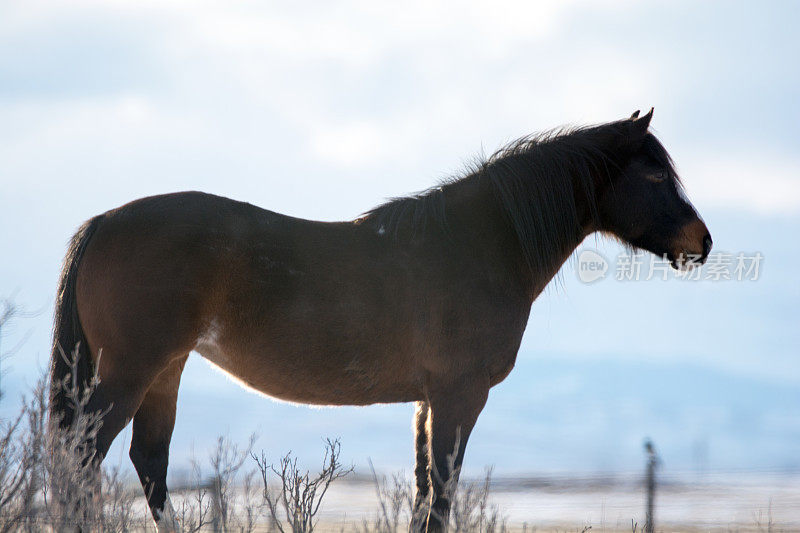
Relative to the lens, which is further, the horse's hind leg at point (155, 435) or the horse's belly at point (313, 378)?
the horse's hind leg at point (155, 435)

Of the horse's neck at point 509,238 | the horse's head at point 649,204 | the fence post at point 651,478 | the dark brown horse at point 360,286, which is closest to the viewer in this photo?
the dark brown horse at point 360,286

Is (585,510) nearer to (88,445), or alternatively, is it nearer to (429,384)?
(429,384)

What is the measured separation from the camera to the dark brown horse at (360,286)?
4559mm

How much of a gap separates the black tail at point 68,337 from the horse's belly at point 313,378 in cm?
71

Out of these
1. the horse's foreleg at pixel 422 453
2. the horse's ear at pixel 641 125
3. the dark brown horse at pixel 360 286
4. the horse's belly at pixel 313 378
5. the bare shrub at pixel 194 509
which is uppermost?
the horse's ear at pixel 641 125

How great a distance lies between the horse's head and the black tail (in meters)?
3.66

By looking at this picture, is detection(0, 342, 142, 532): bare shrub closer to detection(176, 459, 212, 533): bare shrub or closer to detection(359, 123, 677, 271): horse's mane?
detection(176, 459, 212, 533): bare shrub

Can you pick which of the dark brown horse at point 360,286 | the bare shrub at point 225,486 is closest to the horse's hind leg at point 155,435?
the dark brown horse at point 360,286

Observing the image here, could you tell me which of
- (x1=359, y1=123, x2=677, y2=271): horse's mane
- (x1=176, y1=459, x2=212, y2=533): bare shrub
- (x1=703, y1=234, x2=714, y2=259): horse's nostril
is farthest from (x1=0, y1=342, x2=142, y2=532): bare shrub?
(x1=703, y1=234, x2=714, y2=259): horse's nostril

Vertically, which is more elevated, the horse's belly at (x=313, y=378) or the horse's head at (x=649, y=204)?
the horse's head at (x=649, y=204)

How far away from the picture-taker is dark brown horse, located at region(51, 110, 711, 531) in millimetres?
4559

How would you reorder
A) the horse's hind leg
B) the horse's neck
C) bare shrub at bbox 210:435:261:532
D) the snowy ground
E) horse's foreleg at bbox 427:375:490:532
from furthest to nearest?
the snowy ground < the horse's neck < the horse's hind leg < horse's foreleg at bbox 427:375:490:532 < bare shrub at bbox 210:435:261:532

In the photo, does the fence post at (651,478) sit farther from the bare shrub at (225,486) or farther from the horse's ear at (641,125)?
the bare shrub at (225,486)

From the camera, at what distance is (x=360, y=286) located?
485 cm
